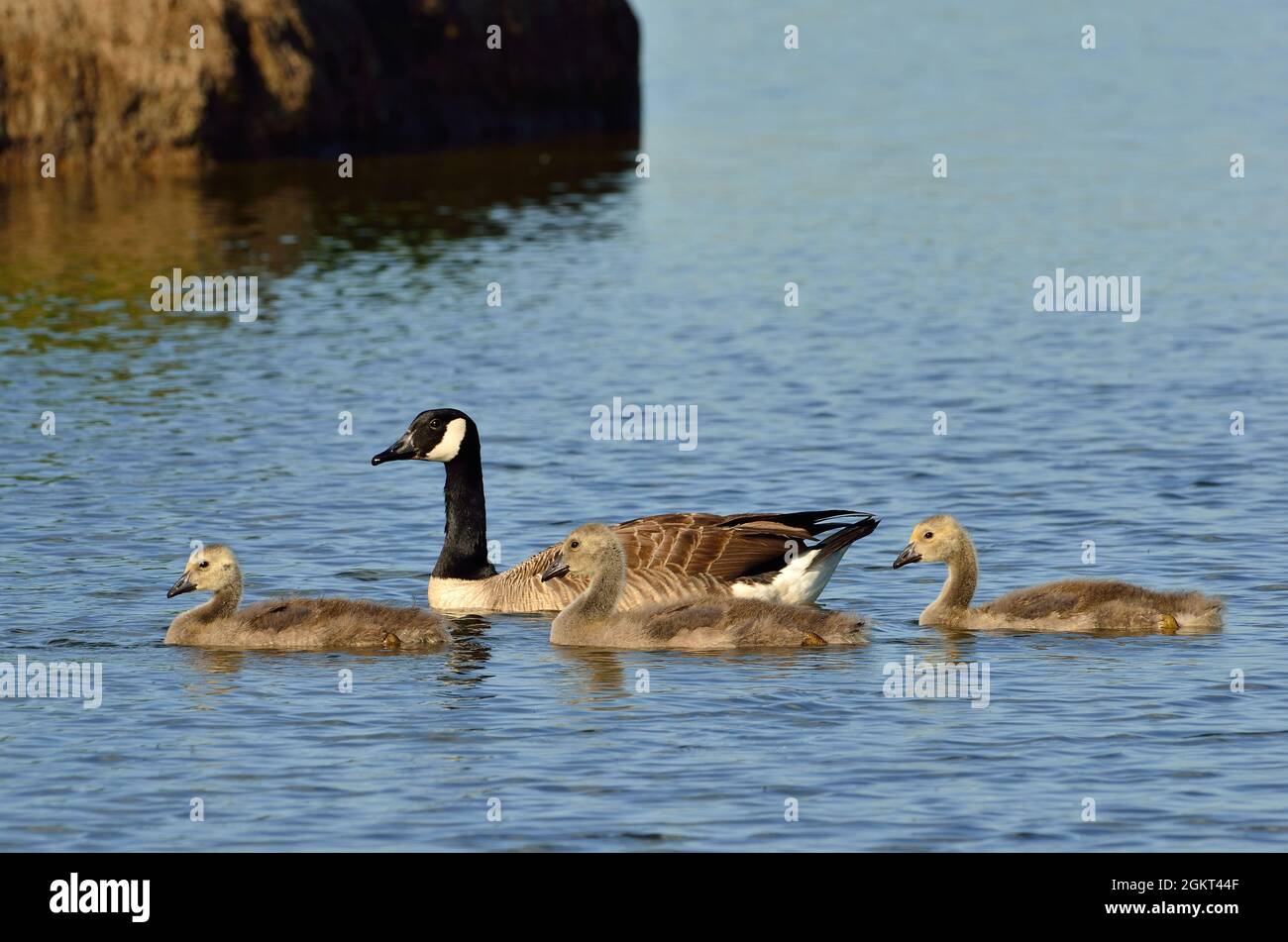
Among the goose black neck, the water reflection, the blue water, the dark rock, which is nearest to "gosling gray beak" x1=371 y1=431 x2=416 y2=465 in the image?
the goose black neck

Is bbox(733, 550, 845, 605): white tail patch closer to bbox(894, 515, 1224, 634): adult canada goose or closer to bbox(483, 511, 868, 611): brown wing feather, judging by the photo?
bbox(483, 511, 868, 611): brown wing feather

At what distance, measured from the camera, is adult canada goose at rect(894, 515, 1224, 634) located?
48.3 ft

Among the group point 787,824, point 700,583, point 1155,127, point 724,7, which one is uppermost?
point 724,7

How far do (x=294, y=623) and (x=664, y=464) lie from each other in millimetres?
6858

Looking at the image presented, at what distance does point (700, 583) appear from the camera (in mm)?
15648

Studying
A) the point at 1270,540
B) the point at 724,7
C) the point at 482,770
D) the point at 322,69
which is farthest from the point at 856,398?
the point at 724,7

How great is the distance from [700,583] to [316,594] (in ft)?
9.57

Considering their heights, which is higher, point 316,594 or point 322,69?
point 322,69

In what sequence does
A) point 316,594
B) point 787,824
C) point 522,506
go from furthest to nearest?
point 522,506 → point 316,594 → point 787,824

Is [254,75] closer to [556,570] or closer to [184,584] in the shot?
[184,584]

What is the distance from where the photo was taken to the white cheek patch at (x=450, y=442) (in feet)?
56.0

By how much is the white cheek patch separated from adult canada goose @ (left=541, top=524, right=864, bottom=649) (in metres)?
2.23

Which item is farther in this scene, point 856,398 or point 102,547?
point 856,398

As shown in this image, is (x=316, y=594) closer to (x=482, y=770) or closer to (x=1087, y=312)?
(x=482, y=770)
